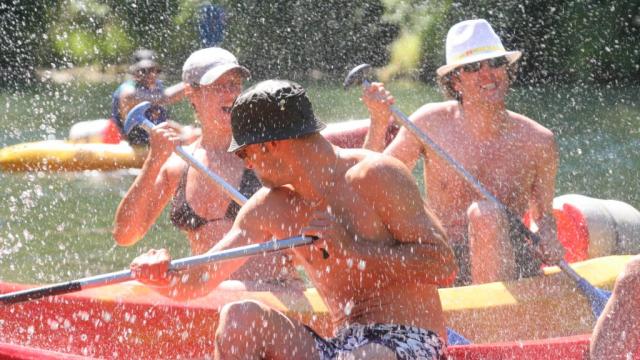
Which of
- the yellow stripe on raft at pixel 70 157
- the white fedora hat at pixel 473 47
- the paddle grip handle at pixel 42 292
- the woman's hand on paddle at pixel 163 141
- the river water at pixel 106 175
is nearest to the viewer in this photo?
the paddle grip handle at pixel 42 292

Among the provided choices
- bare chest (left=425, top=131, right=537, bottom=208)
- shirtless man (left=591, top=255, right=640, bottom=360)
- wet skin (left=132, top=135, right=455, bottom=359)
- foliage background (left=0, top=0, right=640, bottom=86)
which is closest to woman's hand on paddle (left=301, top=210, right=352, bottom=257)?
wet skin (left=132, top=135, right=455, bottom=359)

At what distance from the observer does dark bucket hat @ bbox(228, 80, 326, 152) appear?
2.78m

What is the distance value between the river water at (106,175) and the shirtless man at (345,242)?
3.95 metres

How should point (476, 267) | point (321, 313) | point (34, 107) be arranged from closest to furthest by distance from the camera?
point (321, 313) < point (476, 267) < point (34, 107)

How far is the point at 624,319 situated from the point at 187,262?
122cm

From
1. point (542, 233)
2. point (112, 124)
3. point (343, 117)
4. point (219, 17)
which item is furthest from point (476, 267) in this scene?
point (343, 117)

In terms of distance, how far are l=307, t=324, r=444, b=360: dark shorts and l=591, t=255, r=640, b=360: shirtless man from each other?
480 mm

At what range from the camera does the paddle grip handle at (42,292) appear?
10.9 ft

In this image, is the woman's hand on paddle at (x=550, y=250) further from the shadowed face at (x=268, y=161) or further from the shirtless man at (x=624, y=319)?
the shadowed face at (x=268, y=161)

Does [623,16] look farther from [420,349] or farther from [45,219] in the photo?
[420,349]

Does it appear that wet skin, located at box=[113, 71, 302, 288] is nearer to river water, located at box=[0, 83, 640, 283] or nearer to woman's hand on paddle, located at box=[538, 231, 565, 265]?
woman's hand on paddle, located at box=[538, 231, 565, 265]

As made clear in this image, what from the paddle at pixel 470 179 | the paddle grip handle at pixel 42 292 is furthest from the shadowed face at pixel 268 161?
the paddle at pixel 470 179

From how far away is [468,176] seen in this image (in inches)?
172

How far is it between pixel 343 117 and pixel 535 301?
9.99 metres
